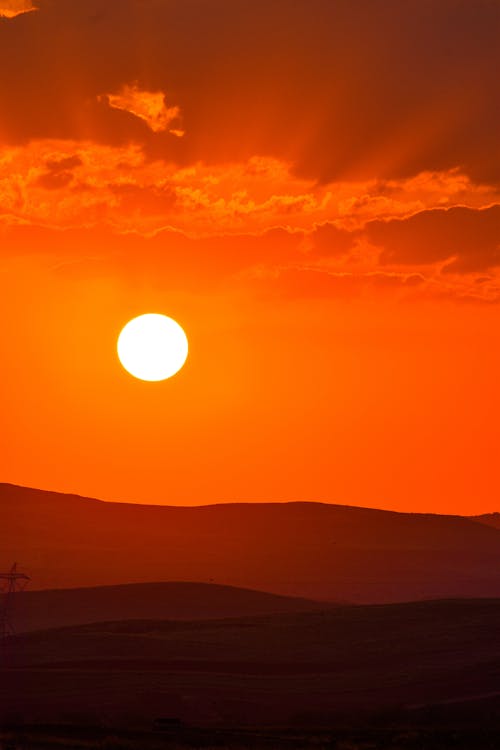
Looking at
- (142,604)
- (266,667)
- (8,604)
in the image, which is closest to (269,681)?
(266,667)

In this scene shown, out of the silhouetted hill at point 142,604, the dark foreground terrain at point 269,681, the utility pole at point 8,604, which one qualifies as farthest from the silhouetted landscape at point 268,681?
the silhouetted hill at point 142,604

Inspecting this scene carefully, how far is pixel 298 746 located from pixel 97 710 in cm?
1756

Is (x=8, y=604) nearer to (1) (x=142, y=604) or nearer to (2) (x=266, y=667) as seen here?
(2) (x=266, y=667)

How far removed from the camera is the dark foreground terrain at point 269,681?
6306 centimetres

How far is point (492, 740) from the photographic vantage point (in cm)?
5844

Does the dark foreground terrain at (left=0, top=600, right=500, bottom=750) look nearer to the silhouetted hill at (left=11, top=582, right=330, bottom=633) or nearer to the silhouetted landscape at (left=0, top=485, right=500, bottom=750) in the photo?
the silhouetted landscape at (left=0, top=485, right=500, bottom=750)

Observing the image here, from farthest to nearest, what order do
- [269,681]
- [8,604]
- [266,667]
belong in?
1. [8,604]
2. [266,667]
3. [269,681]

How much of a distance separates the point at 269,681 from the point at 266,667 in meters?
5.07

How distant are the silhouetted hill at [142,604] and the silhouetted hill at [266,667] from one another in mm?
28652

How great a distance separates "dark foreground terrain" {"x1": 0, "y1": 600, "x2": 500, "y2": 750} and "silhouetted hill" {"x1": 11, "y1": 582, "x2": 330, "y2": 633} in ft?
91.8

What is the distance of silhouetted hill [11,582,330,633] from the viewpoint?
14112 centimetres

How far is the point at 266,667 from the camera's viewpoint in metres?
88.2

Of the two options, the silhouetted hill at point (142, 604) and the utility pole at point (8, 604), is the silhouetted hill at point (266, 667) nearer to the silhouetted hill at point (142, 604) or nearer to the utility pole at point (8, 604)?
the utility pole at point (8, 604)

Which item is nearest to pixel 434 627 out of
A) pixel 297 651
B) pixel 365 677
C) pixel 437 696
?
pixel 297 651
